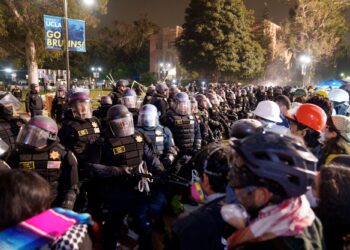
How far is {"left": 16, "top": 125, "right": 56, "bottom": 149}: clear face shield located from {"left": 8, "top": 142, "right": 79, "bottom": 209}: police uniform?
0.07 meters

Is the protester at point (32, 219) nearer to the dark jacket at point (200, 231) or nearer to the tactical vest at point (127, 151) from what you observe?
the dark jacket at point (200, 231)

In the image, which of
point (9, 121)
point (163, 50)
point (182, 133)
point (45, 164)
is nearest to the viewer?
point (45, 164)

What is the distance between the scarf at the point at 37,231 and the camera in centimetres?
187

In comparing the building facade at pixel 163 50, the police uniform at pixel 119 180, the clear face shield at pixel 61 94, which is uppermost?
the building facade at pixel 163 50

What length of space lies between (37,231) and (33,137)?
2077 millimetres

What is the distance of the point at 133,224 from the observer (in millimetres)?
4430

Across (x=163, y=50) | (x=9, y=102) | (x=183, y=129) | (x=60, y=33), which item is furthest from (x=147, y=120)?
(x=163, y=50)

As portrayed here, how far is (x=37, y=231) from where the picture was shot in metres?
1.90

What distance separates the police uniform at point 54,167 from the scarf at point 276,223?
2574 millimetres

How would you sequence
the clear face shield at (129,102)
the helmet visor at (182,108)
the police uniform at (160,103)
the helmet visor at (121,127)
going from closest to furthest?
1. the helmet visor at (121,127)
2. the helmet visor at (182,108)
3. the clear face shield at (129,102)
4. the police uniform at (160,103)

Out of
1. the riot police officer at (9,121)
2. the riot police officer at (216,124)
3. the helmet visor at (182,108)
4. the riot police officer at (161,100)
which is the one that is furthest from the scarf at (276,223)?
the riot police officer at (161,100)

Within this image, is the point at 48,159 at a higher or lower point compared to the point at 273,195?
Result: lower

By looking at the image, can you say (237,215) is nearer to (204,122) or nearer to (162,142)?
(162,142)

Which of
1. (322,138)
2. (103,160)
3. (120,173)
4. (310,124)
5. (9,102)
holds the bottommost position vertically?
(120,173)
